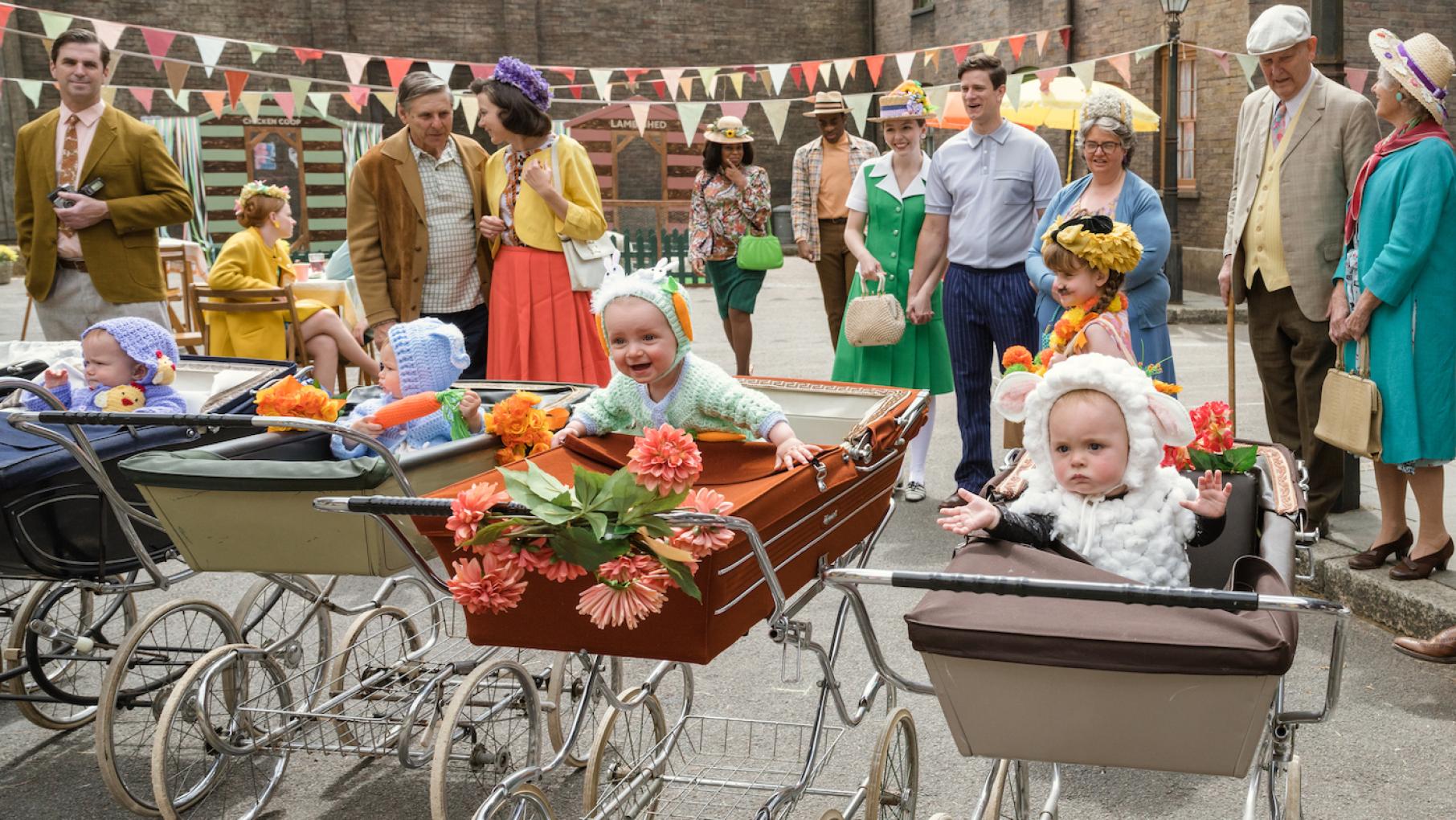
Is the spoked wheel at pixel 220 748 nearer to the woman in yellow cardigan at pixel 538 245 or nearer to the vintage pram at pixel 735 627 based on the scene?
the vintage pram at pixel 735 627

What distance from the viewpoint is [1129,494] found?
3.08 metres

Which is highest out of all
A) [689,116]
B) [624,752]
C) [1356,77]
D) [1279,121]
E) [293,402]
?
[689,116]

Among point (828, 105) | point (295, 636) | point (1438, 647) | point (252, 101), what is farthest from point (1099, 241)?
point (252, 101)

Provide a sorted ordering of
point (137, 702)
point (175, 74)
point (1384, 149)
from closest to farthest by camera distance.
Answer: point (137, 702)
point (1384, 149)
point (175, 74)

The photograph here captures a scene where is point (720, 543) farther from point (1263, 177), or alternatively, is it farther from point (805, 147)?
point (805, 147)

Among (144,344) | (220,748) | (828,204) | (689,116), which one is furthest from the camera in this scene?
(689,116)

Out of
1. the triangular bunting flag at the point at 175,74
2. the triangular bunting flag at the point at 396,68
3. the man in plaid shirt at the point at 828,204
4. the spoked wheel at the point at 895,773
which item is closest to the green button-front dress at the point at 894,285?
the man in plaid shirt at the point at 828,204

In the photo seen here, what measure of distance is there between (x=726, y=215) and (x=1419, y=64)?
17.8ft

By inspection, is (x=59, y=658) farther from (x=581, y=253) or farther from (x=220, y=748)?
(x=581, y=253)

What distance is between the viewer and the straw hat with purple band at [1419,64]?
479cm

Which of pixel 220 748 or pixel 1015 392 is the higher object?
pixel 1015 392

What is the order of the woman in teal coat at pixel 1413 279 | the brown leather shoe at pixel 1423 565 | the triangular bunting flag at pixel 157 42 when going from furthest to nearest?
the triangular bunting flag at pixel 157 42
the brown leather shoe at pixel 1423 565
the woman in teal coat at pixel 1413 279

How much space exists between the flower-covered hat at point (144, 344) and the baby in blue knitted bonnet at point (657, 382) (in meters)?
1.74

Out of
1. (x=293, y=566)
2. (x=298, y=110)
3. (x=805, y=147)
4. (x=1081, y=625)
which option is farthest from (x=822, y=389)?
(x=298, y=110)
